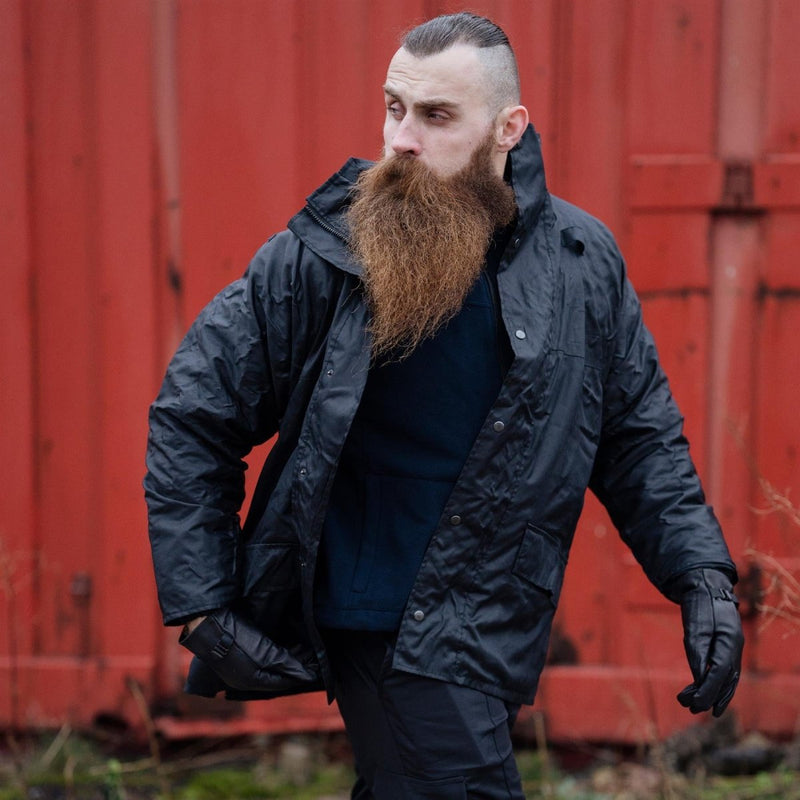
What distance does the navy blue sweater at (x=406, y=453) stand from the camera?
249 cm

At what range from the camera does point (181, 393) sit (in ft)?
8.13

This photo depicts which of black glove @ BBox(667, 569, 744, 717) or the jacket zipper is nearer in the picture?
black glove @ BBox(667, 569, 744, 717)

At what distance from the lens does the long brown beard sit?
2439 millimetres

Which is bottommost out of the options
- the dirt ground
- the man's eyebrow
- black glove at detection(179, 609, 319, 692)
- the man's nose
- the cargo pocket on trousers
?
the dirt ground

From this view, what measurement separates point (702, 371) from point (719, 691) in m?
1.67

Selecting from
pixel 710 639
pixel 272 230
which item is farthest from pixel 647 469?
pixel 272 230

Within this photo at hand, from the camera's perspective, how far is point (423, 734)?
96.0 inches

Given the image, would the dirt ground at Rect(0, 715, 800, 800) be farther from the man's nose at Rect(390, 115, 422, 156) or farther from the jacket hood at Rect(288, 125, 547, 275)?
the man's nose at Rect(390, 115, 422, 156)

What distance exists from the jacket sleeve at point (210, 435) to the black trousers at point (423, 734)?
36 cm

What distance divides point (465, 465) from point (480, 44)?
0.90 meters

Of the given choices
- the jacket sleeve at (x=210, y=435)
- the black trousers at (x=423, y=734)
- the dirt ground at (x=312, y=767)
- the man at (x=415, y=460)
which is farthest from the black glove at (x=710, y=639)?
the dirt ground at (x=312, y=767)

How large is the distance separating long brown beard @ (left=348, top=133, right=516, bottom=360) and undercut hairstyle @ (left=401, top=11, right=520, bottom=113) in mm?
113

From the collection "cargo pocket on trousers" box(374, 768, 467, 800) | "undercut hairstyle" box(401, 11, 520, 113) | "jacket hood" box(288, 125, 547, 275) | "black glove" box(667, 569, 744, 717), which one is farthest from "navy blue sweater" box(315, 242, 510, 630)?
"black glove" box(667, 569, 744, 717)

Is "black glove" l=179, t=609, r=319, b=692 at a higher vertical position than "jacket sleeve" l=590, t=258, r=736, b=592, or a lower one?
lower
